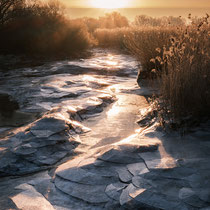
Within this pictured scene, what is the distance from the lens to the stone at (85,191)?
2.07 meters

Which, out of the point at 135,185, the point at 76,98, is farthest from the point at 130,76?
the point at 135,185

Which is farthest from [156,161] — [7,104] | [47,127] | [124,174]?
[7,104]

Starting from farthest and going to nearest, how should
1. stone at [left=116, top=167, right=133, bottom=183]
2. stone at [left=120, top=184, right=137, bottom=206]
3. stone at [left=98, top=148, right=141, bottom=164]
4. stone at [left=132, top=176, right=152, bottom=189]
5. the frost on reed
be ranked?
the frost on reed → stone at [left=98, top=148, right=141, bottom=164] → stone at [left=116, top=167, right=133, bottom=183] → stone at [left=132, top=176, right=152, bottom=189] → stone at [left=120, top=184, right=137, bottom=206]

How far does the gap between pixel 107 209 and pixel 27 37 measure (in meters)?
11.2

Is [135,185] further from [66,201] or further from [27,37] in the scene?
[27,37]

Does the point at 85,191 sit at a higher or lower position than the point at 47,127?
lower

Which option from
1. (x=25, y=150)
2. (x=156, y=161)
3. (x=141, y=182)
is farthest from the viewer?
(x=25, y=150)

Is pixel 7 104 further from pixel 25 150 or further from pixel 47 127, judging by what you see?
pixel 25 150

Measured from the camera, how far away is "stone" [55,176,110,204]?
6.80ft

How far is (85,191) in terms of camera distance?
2.17 metres

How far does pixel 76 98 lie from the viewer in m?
5.18

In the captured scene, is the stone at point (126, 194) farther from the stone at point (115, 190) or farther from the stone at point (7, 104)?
the stone at point (7, 104)

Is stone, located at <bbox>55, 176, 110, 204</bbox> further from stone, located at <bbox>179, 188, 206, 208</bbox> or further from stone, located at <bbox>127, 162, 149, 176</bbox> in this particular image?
stone, located at <bbox>179, 188, 206, 208</bbox>

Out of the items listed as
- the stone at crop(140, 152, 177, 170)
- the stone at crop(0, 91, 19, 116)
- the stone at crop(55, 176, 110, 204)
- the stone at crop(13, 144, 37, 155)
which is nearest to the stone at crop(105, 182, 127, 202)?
the stone at crop(55, 176, 110, 204)
